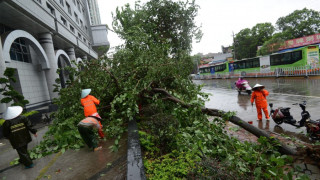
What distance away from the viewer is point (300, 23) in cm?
4116

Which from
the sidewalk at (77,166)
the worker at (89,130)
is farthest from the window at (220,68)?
the worker at (89,130)

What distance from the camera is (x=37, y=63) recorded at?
1334 centimetres

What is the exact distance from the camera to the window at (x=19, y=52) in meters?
10.9

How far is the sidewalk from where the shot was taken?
297 cm

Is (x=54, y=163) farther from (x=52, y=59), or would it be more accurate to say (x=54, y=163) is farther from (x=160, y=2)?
(x=160, y=2)

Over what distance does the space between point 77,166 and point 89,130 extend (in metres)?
0.75

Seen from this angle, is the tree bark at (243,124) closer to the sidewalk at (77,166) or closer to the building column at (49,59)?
the sidewalk at (77,166)

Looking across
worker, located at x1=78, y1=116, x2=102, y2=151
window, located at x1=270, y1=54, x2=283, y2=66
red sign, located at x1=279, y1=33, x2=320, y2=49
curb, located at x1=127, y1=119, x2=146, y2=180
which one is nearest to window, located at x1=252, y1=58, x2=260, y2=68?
window, located at x1=270, y1=54, x2=283, y2=66

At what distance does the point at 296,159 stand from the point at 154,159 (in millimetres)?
2314

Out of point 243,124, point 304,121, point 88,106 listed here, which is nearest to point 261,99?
point 304,121

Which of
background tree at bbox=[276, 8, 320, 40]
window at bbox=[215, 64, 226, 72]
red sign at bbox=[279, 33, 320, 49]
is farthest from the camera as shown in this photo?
background tree at bbox=[276, 8, 320, 40]

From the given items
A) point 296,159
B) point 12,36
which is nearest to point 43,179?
point 296,159

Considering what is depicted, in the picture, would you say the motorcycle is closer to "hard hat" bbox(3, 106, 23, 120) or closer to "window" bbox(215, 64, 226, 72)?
"hard hat" bbox(3, 106, 23, 120)

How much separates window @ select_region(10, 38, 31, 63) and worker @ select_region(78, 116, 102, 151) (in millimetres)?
10299
